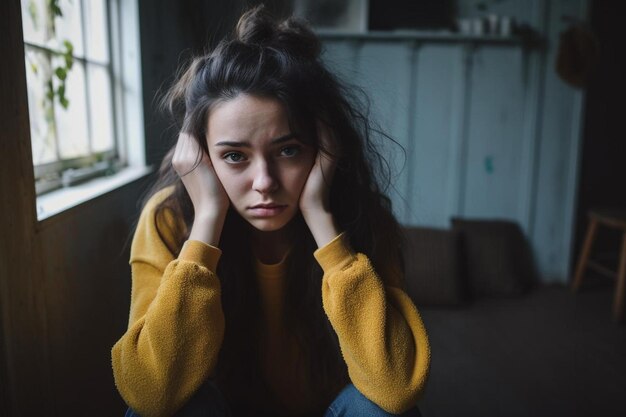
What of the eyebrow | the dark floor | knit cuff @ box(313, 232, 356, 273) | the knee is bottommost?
the dark floor

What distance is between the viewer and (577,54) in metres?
3.25

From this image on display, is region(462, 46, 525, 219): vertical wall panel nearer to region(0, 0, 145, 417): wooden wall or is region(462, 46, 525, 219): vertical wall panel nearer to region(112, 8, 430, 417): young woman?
region(112, 8, 430, 417): young woman

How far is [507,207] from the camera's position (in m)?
3.44

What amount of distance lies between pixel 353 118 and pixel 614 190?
3.17 meters

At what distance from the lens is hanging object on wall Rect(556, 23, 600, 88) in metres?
3.22

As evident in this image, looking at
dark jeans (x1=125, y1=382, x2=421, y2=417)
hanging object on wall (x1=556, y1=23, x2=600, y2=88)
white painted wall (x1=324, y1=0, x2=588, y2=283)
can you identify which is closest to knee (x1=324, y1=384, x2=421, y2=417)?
dark jeans (x1=125, y1=382, x2=421, y2=417)

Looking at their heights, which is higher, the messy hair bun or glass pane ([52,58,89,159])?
the messy hair bun

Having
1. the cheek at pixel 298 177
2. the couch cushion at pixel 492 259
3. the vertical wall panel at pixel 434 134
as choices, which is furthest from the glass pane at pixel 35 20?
the couch cushion at pixel 492 259

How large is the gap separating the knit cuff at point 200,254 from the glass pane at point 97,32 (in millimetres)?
1070

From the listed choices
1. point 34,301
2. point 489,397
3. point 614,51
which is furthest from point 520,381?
point 614,51

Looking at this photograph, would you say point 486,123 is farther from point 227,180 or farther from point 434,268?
point 227,180

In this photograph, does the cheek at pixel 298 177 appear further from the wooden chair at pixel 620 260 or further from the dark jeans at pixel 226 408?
the wooden chair at pixel 620 260

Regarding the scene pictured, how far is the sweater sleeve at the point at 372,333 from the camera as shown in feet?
3.34

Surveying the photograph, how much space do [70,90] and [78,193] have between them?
39 cm
